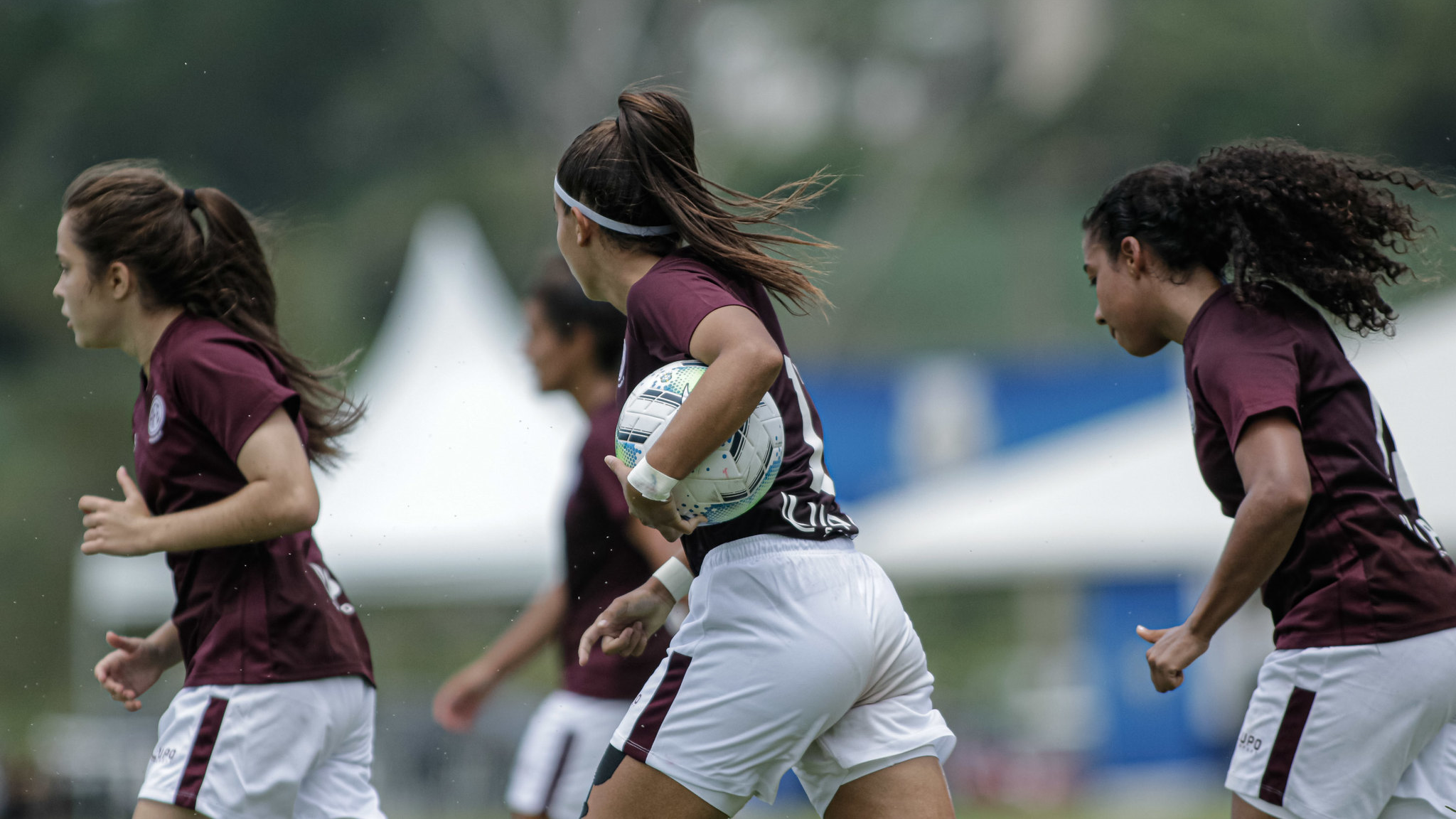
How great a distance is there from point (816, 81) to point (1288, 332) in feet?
88.5

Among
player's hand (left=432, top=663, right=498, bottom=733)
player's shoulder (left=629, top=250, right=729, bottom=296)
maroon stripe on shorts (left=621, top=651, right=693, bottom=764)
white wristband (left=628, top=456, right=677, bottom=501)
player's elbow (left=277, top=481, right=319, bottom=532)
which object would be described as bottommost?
player's hand (left=432, top=663, right=498, bottom=733)

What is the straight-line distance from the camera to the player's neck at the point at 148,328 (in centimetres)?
357

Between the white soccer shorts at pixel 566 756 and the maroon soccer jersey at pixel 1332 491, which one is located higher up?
the maroon soccer jersey at pixel 1332 491

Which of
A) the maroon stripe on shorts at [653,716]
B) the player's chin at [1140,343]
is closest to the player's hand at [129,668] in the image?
the maroon stripe on shorts at [653,716]

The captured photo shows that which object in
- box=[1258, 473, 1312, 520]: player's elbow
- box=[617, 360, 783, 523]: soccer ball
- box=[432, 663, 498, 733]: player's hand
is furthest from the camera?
box=[432, 663, 498, 733]: player's hand

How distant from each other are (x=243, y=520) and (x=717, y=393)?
1.17 metres

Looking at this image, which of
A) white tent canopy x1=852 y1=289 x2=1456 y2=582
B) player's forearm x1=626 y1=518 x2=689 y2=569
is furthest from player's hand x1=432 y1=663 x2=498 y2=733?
white tent canopy x1=852 y1=289 x2=1456 y2=582

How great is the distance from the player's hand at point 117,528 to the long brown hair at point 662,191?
1.19m

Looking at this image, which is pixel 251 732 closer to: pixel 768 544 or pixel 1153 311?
pixel 768 544

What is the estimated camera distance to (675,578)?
3295 millimetres

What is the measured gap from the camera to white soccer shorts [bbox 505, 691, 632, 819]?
169 inches

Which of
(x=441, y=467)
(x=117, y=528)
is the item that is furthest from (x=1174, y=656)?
(x=441, y=467)

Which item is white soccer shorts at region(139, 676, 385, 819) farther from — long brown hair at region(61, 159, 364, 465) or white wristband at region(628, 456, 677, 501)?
white wristband at region(628, 456, 677, 501)

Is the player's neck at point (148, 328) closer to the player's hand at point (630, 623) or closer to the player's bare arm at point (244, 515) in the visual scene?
the player's bare arm at point (244, 515)
